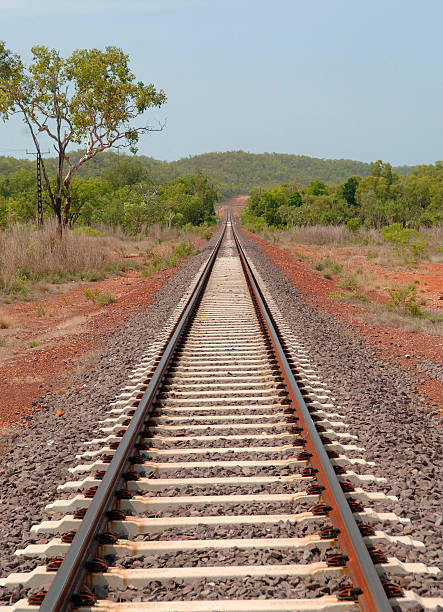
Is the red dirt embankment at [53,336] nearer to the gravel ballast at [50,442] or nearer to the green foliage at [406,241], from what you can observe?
the gravel ballast at [50,442]

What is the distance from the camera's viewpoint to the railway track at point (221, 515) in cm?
266

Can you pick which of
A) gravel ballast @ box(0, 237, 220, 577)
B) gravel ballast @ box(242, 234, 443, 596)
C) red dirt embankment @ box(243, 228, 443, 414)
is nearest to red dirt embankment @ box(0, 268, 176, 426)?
gravel ballast @ box(0, 237, 220, 577)

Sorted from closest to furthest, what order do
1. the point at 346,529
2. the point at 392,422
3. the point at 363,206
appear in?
1. the point at 346,529
2. the point at 392,422
3. the point at 363,206

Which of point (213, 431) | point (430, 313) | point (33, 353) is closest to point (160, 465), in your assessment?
point (213, 431)

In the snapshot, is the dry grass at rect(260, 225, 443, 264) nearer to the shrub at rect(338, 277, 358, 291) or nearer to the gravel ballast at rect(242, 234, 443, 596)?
the shrub at rect(338, 277, 358, 291)

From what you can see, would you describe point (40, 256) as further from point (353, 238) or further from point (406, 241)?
point (353, 238)

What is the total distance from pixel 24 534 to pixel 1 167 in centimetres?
10664

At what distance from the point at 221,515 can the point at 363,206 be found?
5205 centimetres

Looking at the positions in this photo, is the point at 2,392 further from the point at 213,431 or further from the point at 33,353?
the point at 213,431

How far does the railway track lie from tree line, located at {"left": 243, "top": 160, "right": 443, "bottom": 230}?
39.3 metres

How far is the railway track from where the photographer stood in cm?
266

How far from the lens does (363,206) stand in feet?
171

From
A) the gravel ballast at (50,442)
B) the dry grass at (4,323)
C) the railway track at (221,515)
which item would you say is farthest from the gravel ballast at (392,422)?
the dry grass at (4,323)

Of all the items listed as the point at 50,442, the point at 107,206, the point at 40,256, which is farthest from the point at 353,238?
the point at 50,442
